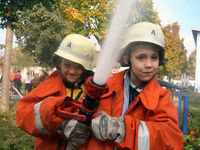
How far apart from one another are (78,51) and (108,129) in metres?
0.96

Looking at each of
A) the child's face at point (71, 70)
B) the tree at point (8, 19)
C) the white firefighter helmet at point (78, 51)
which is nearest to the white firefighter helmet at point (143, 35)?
the white firefighter helmet at point (78, 51)

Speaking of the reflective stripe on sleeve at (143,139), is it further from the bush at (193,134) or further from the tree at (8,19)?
the tree at (8,19)

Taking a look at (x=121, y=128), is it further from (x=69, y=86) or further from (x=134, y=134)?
(x=69, y=86)

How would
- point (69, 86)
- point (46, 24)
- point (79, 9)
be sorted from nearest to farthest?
point (69, 86) → point (79, 9) → point (46, 24)

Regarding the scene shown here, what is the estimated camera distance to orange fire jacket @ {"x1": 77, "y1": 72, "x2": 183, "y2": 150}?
131 centimetres

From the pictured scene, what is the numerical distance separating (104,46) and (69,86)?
0.99 meters

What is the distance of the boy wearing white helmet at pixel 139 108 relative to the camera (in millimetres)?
1302

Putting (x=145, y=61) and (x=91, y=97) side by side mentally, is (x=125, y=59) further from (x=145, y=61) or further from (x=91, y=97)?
(x=91, y=97)

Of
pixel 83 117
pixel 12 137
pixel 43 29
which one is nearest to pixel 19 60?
pixel 43 29

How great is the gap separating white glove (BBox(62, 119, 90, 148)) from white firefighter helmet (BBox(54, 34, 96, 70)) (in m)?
0.72

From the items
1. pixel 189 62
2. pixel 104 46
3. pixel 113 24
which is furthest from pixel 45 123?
pixel 189 62

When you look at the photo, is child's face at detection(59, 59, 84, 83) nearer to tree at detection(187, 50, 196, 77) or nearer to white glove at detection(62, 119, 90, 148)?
white glove at detection(62, 119, 90, 148)

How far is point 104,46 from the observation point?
46.7 inches

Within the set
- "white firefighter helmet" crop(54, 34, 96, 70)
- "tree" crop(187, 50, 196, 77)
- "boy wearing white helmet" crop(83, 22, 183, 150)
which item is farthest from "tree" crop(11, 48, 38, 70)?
"boy wearing white helmet" crop(83, 22, 183, 150)
